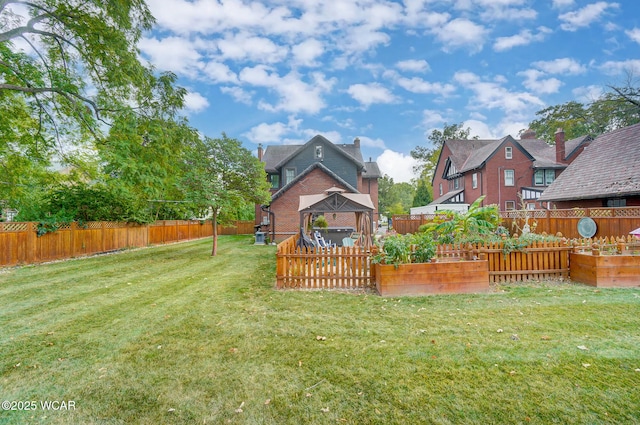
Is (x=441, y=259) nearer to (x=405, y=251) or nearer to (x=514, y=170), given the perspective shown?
(x=405, y=251)

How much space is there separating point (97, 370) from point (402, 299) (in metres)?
5.29

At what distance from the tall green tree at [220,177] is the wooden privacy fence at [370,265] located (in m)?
7.67

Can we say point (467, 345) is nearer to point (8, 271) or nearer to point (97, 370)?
point (97, 370)

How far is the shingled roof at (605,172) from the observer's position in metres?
14.7

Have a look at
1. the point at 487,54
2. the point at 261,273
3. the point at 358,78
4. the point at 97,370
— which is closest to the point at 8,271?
the point at 261,273

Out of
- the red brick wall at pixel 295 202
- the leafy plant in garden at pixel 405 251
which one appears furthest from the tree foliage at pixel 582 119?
the leafy plant in garden at pixel 405 251

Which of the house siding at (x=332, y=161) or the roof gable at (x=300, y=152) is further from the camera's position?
the house siding at (x=332, y=161)

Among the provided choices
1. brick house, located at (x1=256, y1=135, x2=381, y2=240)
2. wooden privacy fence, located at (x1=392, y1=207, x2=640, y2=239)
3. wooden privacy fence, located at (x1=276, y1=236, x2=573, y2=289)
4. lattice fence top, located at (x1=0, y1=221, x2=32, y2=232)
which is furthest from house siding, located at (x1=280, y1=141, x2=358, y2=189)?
wooden privacy fence, located at (x1=276, y1=236, x2=573, y2=289)

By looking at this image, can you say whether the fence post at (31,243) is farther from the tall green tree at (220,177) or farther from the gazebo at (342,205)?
the gazebo at (342,205)

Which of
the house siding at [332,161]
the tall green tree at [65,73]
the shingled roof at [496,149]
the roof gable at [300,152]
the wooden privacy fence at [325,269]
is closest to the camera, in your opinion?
the wooden privacy fence at [325,269]

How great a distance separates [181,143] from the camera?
13.7 meters

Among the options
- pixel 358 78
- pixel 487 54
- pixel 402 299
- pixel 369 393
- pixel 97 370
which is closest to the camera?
pixel 369 393

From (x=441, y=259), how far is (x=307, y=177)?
15629 mm

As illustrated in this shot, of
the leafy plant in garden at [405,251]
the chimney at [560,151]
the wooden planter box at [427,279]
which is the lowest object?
the wooden planter box at [427,279]
